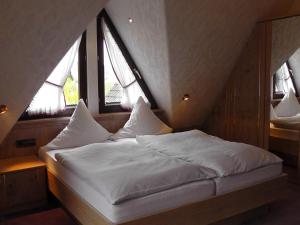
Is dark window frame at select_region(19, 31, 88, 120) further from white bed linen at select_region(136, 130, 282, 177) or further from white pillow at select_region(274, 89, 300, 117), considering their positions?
white pillow at select_region(274, 89, 300, 117)

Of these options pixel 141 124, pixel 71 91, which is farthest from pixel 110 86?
pixel 141 124

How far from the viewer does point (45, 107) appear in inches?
154

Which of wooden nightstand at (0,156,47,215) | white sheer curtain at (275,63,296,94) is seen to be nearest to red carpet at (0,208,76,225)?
wooden nightstand at (0,156,47,215)

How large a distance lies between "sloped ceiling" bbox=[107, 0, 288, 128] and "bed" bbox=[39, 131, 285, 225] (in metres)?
1.24

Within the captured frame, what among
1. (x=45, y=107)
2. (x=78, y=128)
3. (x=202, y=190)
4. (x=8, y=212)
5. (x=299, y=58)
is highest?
(x=299, y=58)

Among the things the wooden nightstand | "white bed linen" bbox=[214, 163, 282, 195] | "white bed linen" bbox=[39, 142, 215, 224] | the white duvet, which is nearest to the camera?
"white bed linen" bbox=[39, 142, 215, 224]

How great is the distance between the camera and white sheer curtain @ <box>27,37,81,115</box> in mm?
3863

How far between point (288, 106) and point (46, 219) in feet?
10.2

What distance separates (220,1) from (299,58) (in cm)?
126

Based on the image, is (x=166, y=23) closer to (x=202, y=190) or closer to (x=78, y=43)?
(x=78, y=43)

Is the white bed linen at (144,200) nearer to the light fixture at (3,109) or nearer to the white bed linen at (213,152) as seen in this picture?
the white bed linen at (213,152)

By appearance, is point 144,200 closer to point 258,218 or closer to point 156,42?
point 258,218

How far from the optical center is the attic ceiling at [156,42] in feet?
8.36

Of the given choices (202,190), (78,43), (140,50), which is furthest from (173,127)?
(202,190)
